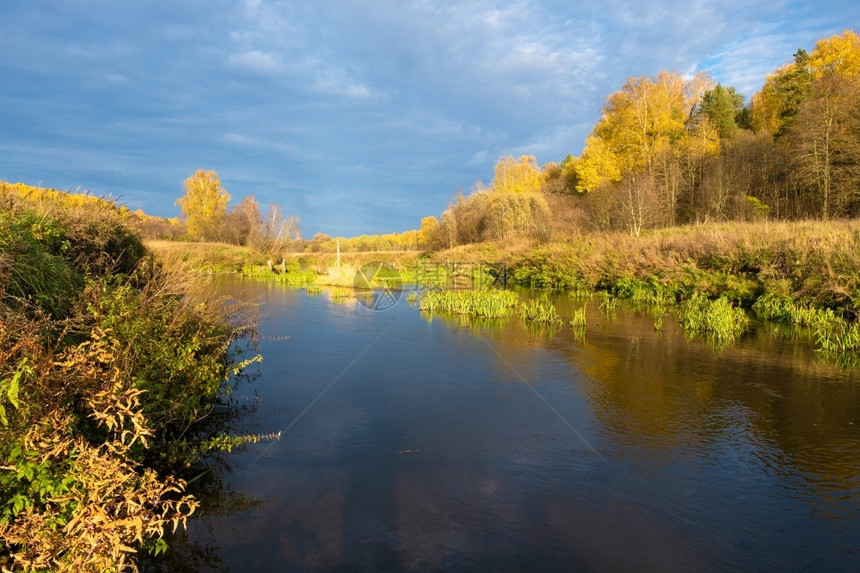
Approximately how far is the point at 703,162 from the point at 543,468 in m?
46.6

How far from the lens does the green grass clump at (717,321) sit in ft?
46.7

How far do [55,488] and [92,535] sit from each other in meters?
0.69

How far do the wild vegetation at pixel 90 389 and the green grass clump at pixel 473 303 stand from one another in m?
10.8

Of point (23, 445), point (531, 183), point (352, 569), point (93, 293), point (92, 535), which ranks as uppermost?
point (531, 183)

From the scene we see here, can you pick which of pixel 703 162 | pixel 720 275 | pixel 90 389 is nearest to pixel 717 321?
pixel 720 275

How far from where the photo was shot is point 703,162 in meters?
45.0

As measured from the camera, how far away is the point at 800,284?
54.9ft

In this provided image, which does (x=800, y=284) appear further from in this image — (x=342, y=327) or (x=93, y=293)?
(x=93, y=293)

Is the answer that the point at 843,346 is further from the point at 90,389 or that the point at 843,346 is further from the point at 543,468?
the point at 90,389

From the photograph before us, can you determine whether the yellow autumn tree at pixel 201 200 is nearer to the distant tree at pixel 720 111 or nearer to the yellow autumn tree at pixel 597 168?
the yellow autumn tree at pixel 597 168

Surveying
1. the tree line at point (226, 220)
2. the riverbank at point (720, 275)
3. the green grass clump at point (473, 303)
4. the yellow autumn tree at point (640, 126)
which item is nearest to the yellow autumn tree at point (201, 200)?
the tree line at point (226, 220)

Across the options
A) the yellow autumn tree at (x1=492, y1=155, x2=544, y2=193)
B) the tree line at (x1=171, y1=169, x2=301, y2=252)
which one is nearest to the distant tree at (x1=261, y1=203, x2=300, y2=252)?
the tree line at (x1=171, y1=169, x2=301, y2=252)

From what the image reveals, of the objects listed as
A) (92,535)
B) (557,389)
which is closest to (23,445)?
(92,535)

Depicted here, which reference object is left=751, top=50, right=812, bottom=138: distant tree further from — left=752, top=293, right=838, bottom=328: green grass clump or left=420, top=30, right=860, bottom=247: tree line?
left=752, top=293, right=838, bottom=328: green grass clump
